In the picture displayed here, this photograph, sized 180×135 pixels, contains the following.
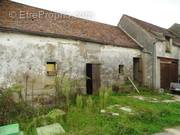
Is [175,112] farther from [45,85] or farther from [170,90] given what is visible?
[170,90]

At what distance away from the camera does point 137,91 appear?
56.9 feet

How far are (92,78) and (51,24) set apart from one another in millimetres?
3723

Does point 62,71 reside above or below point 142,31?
below

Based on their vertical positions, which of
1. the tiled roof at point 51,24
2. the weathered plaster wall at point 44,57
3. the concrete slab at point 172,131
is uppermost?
the tiled roof at point 51,24

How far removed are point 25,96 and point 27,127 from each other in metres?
3.61

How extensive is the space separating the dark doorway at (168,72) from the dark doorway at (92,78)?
284 inches

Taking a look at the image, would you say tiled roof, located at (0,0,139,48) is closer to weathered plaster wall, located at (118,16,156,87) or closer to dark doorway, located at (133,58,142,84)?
weathered plaster wall, located at (118,16,156,87)

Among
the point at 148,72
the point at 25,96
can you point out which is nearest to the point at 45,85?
the point at 25,96

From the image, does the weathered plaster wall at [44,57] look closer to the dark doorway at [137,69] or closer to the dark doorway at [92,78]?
the dark doorway at [92,78]

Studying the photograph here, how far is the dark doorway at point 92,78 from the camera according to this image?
14916mm

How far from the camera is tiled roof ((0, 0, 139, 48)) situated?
1275cm

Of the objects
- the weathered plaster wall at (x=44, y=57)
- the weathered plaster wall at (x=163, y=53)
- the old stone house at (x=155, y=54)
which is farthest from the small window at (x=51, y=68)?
the weathered plaster wall at (x=163, y=53)

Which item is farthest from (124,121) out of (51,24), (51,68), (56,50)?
(51,24)

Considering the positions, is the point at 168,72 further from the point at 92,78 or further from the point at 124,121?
the point at 124,121
